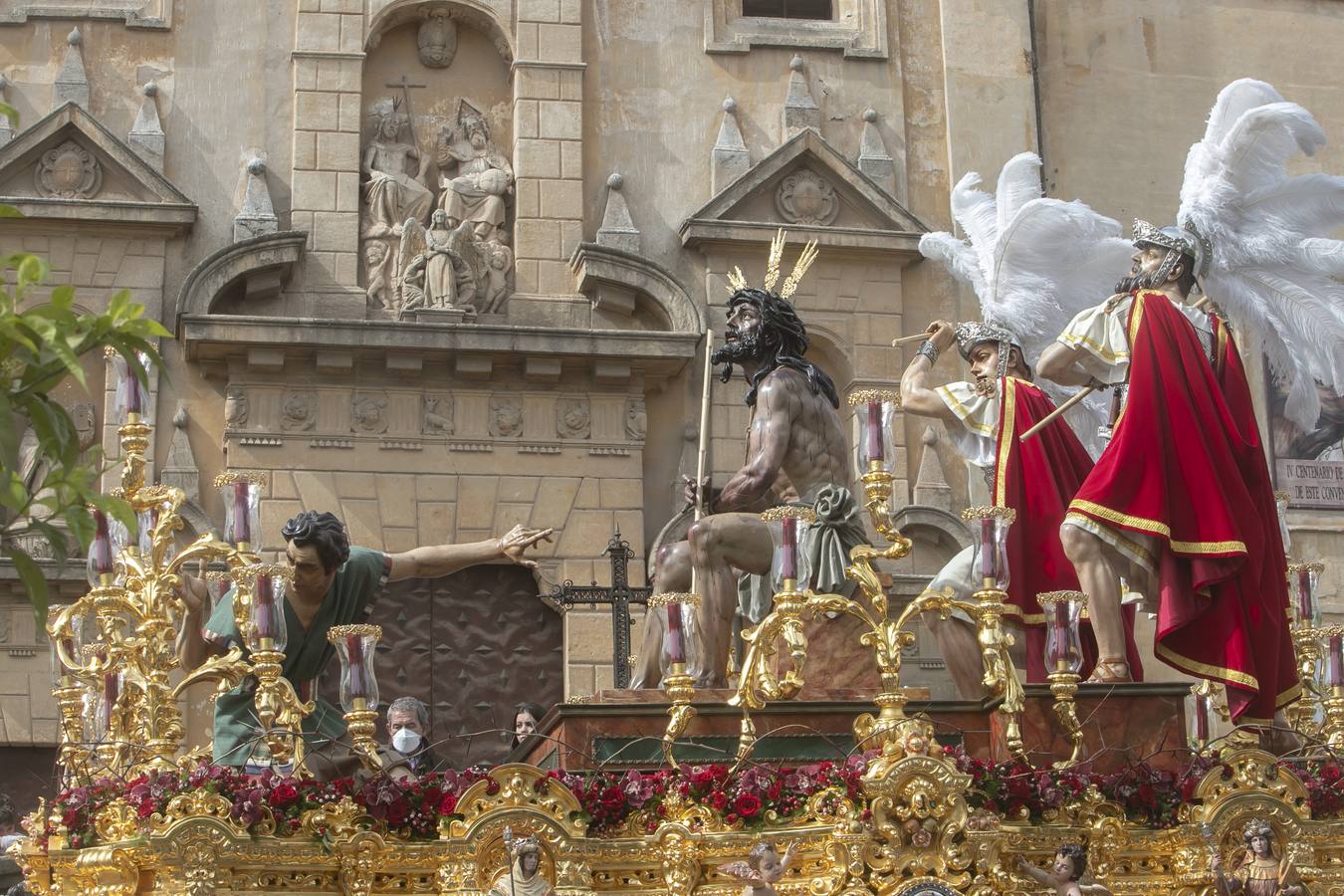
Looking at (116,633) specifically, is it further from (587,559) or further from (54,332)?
(587,559)

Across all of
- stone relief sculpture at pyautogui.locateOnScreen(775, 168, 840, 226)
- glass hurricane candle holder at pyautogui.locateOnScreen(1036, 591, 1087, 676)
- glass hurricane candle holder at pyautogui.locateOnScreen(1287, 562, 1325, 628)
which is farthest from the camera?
stone relief sculpture at pyautogui.locateOnScreen(775, 168, 840, 226)

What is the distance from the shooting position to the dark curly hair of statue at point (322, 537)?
10.8 meters

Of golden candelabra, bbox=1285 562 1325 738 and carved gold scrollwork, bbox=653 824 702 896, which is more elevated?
golden candelabra, bbox=1285 562 1325 738

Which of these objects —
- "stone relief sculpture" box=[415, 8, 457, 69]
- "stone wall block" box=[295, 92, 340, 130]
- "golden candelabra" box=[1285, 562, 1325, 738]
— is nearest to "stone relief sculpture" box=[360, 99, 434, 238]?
"stone wall block" box=[295, 92, 340, 130]

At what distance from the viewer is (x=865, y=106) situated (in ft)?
66.8

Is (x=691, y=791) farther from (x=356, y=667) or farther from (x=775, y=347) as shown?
(x=775, y=347)

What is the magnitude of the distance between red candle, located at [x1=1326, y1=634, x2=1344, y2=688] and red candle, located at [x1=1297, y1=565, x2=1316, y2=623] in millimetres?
198

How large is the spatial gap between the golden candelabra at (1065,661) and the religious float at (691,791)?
0.7 inches

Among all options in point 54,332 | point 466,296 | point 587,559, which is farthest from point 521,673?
point 54,332

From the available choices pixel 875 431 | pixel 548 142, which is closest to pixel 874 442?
pixel 875 431

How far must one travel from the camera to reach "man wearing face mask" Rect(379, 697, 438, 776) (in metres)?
11.0

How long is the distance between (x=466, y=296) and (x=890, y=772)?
32.0 ft

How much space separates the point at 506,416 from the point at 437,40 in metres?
3.57

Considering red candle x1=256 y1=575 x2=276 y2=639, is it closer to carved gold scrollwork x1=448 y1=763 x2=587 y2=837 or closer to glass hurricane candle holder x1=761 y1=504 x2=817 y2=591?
carved gold scrollwork x1=448 y1=763 x2=587 y2=837
